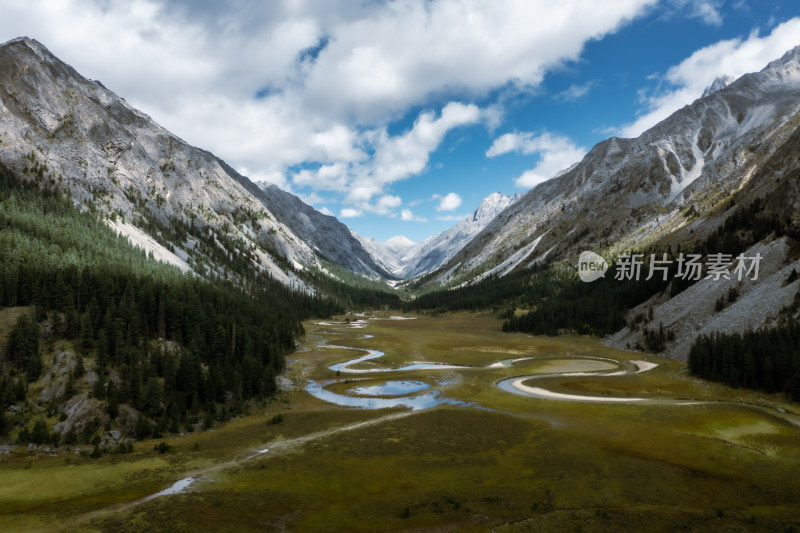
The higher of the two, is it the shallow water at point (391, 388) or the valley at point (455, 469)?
the valley at point (455, 469)

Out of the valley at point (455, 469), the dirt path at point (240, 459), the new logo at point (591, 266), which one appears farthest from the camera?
the new logo at point (591, 266)

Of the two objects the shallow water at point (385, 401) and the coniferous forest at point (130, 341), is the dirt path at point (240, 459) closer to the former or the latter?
the shallow water at point (385, 401)

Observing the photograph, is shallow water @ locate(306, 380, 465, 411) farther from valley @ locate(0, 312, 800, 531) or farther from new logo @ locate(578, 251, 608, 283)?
new logo @ locate(578, 251, 608, 283)

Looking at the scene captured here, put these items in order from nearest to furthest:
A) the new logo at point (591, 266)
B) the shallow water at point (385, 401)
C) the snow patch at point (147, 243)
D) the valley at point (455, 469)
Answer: the valley at point (455, 469) → the shallow water at point (385, 401) → the snow patch at point (147, 243) → the new logo at point (591, 266)

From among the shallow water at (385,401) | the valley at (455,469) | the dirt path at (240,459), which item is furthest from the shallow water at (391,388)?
the dirt path at (240,459)

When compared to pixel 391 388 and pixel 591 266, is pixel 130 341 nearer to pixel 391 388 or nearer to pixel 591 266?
pixel 391 388

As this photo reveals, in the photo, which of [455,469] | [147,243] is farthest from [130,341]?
[147,243]

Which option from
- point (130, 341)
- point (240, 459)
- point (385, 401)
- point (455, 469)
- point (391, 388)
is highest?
point (130, 341)

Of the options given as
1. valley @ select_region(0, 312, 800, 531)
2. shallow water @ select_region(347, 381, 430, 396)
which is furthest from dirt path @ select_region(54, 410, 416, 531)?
shallow water @ select_region(347, 381, 430, 396)
